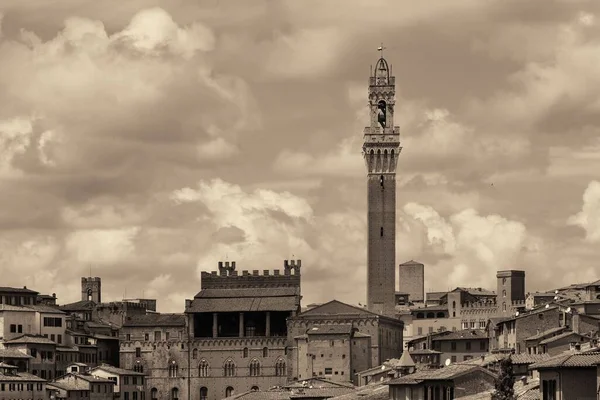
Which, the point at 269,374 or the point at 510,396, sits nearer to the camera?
the point at 510,396

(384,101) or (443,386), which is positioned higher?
(384,101)

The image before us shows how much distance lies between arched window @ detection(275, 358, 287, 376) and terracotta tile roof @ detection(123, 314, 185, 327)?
10.0 metres

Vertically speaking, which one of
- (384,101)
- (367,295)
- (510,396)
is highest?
(384,101)

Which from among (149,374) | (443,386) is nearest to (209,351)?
(149,374)

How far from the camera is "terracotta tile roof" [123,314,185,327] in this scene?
617 feet

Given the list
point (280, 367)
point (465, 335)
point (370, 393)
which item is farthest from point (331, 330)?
point (370, 393)

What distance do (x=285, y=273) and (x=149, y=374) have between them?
17.5 m

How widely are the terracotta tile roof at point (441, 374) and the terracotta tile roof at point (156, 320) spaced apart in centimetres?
7369

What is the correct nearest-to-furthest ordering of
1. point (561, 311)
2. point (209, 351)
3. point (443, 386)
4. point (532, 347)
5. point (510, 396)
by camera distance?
point (510, 396), point (443, 386), point (532, 347), point (561, 311), point (209, 351)

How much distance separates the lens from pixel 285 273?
19425 centimetres

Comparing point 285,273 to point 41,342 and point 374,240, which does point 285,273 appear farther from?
point 41,342

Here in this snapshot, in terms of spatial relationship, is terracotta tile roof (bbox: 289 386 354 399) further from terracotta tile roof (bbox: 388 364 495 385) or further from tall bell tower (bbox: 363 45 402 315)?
tall bell tower (bbox: 363 45 402 315)

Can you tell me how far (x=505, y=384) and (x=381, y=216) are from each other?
323 feet

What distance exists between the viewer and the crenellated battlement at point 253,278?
193250mm
